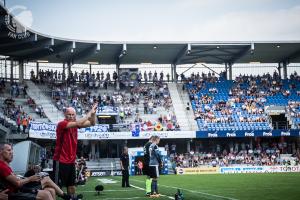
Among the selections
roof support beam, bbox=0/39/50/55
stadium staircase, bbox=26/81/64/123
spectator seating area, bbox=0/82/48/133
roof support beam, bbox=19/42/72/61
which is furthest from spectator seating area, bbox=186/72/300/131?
roof support beam, bbox=0/39/50/55

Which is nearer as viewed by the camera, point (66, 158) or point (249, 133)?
point (66, 158)

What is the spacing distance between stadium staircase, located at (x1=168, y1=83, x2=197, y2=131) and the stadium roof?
378 cm

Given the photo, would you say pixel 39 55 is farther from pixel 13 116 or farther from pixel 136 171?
pixel 136 171

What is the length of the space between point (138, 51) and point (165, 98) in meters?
Result: 5.74

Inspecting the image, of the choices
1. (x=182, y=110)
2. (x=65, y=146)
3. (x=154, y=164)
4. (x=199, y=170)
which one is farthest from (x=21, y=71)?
(x=65, y=146)

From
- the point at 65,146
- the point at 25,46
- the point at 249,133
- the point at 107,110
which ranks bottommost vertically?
the point at 65,146

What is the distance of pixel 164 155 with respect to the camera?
120 feet

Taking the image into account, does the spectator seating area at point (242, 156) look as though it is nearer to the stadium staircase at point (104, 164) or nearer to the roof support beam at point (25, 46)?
the stadium staircase at point (104, 164)

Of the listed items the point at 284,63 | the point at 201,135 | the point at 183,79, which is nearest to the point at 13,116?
the point at 201,135

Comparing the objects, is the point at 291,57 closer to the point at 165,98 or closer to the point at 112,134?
the point at 165,98

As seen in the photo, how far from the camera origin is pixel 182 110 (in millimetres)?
46344

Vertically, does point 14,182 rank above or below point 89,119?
below

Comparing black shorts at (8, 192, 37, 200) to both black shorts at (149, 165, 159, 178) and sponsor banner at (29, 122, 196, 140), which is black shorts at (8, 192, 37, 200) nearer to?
black shorts at (149, 165, 159, 178)

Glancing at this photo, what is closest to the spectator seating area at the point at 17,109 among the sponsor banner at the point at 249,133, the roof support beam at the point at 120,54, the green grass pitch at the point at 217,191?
the roof support beam at the point at 120,54
